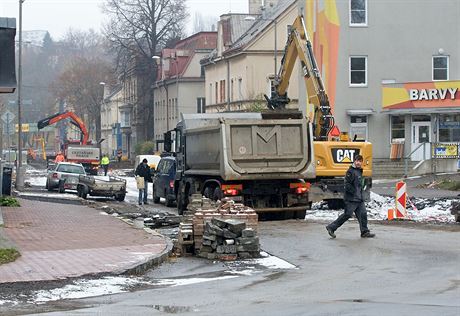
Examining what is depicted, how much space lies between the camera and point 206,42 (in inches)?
3462

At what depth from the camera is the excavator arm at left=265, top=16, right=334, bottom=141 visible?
1160 inches

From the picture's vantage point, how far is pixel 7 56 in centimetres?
1950

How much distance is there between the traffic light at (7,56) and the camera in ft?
62.6

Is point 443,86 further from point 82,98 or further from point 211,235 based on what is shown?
point 82,98

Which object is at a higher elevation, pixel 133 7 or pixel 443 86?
pixel 133 7

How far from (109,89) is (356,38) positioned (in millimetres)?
72263

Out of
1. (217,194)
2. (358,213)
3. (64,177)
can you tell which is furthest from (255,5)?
(358,213)

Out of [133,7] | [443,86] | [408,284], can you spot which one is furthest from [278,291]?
[133,7]

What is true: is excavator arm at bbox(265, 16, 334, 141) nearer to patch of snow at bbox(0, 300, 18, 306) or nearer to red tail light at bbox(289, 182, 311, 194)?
red tail light at bbox(289, 182, 311, 194)

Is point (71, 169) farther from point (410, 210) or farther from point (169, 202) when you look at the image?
point (410, 210)

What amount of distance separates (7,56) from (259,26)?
54.1m

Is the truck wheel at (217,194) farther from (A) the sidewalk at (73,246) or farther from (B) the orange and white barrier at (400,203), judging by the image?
(B) the orange and white barrier at (400,203)

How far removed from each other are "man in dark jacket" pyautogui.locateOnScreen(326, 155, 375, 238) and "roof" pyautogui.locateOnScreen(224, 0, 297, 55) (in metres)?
48.1

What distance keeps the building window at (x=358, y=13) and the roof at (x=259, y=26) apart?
1258 cm
